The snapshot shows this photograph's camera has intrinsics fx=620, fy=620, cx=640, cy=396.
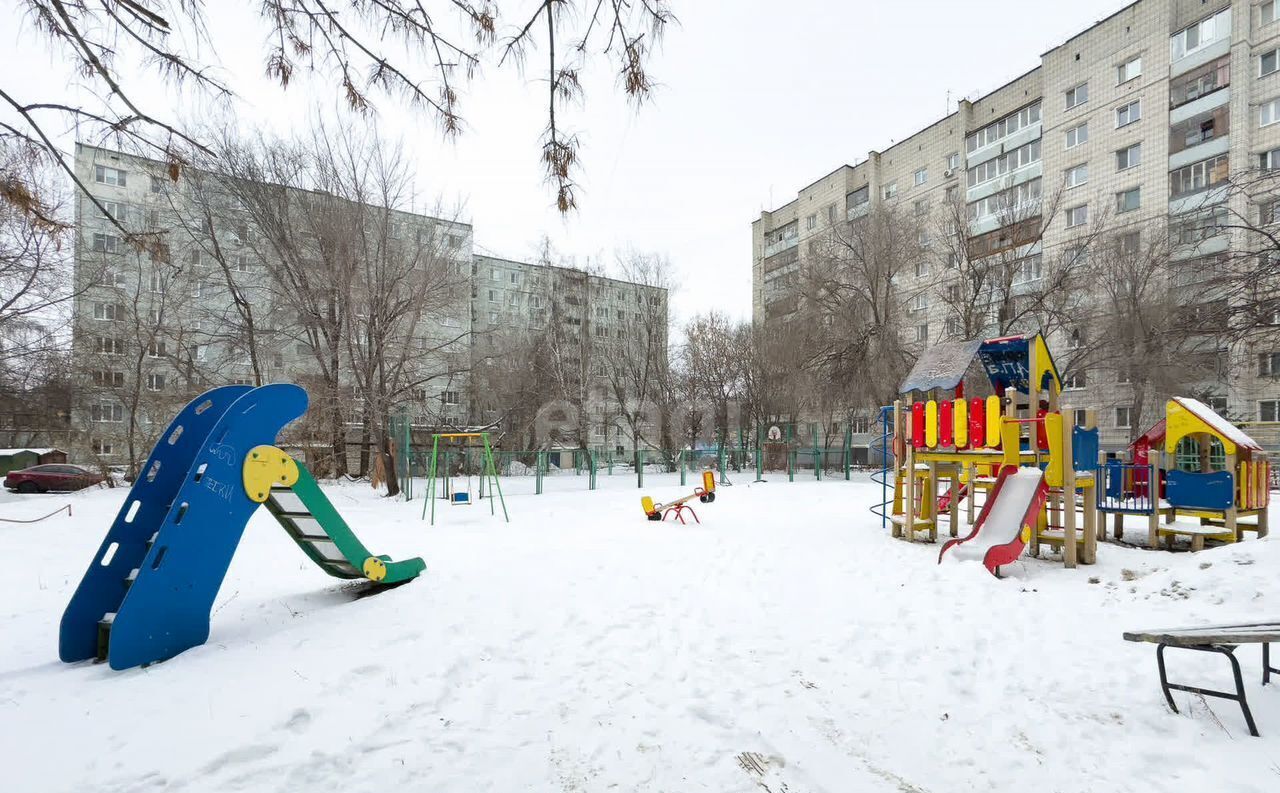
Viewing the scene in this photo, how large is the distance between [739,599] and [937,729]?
261 cm

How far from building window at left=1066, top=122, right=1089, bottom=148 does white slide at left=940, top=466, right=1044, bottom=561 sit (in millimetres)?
30385

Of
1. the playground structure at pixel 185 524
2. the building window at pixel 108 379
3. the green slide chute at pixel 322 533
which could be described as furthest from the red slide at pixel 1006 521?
the building window at pixel 108 379

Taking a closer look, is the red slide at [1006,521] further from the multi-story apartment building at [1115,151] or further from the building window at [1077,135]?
the building window at [1077,135]

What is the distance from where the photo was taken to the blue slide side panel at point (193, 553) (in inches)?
158

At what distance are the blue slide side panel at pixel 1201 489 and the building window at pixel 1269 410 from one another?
2236cm

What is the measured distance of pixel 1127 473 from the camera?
8633 millimetres

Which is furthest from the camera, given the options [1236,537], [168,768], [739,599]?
[1236,537]

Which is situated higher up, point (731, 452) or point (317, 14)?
point (317, 14)

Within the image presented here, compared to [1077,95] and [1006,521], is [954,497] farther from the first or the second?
[1077,95]

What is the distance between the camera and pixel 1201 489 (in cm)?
804

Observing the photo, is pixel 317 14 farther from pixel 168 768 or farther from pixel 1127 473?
pixel 1127 473

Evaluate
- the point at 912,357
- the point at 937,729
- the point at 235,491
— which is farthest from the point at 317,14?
the point at 912,357

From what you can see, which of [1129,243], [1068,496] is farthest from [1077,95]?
[1068,496]

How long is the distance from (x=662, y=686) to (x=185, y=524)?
3.35 metres
